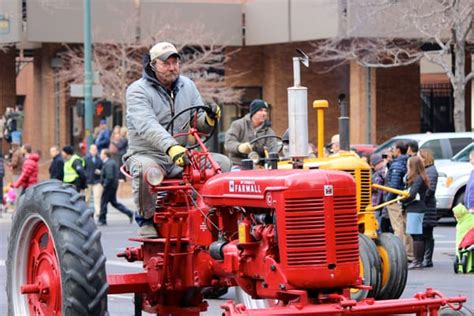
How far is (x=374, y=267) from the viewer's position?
1212 cm

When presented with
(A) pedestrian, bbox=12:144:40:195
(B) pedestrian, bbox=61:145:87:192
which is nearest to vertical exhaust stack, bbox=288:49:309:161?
(B) pedestrian, bbox=61:145:87:192

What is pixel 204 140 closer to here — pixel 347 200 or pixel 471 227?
pixel 347 200

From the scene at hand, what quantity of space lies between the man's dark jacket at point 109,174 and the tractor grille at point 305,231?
1911cm

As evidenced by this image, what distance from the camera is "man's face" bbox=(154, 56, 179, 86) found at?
9195 mm

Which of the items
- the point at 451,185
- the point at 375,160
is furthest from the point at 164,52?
the point at 451,185

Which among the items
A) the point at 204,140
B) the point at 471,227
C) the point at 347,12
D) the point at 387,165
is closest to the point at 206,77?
the point at 347,12

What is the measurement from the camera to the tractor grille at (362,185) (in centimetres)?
1301

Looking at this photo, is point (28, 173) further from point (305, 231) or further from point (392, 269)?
point (305, 231)

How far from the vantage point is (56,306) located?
27.7ft

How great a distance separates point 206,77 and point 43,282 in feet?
109

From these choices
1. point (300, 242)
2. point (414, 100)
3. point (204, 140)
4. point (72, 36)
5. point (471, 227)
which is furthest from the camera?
point (414, 100)

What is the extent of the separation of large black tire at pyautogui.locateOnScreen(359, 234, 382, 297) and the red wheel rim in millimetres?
4126

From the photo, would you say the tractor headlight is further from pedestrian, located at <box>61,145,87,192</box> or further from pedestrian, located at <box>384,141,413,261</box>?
pedestrian, located at <box>61,145,87,192</box>

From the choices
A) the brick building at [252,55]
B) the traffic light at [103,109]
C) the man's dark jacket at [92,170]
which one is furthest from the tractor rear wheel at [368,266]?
the brick building at [252,55]
